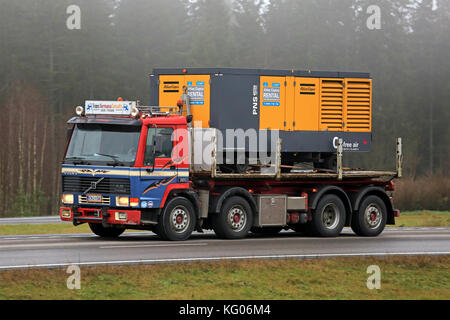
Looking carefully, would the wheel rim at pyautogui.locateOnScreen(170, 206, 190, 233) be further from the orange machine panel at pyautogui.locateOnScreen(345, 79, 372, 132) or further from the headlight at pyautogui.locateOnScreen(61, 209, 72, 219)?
the orange machine panel at pyautogui.locateOnScreen(345, 79, 372, 132)

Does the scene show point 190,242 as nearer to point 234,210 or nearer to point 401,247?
point 234,210

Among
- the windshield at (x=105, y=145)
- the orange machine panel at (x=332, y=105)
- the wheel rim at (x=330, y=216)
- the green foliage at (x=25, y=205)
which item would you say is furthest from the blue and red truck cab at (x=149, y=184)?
the green foliage at (x=25, y=205)

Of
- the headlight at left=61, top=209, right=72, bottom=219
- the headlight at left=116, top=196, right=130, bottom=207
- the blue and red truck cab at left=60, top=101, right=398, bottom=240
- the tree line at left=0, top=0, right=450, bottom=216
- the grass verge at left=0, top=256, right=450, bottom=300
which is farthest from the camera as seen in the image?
the tree line at left=0, top=0, right=450, bottom=216

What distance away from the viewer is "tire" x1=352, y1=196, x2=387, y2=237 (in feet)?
75.0

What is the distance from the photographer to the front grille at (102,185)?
18.6 m

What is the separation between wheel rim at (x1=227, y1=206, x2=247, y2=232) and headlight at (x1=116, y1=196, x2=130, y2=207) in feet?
9.40

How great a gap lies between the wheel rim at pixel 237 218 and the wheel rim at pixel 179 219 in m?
1.26

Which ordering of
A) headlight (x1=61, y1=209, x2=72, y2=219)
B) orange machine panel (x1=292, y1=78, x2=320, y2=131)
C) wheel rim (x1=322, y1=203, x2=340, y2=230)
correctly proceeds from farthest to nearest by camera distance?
wheel rim (x1=322, y1=203, x2=340, y2=230) → orange machine panel (x1=292, y1=78, x2=320, y2=131) → headlight (x1=61, y1=209, x2=72, y2=219)

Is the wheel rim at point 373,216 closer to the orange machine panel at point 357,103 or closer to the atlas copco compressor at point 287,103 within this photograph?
the atlas copco compressor at point 287,103

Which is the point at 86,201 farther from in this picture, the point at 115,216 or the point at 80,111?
the point at 80,111

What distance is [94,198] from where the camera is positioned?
18.8 metres

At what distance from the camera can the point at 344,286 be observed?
13305 millimetres

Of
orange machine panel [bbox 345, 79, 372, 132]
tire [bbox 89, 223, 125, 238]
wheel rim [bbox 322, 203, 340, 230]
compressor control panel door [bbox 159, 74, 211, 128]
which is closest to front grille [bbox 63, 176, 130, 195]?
tire [bbox 89, 223, 125, 238]

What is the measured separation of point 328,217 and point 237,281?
953cm
